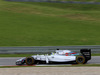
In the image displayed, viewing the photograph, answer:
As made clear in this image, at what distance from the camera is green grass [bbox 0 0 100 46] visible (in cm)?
1780

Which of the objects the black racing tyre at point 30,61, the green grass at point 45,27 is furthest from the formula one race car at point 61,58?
the green grass at point 45,27

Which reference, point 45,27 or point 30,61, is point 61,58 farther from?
point 45,27

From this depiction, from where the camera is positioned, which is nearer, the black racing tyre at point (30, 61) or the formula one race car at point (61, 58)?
the formula one race car at point (61, 58)

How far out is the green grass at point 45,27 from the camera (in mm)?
17797

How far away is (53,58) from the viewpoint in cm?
1030

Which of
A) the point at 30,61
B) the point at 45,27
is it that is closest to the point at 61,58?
the point at 30,61

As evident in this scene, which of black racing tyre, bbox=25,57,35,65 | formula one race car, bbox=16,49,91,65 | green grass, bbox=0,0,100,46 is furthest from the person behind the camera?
green grass, bbox=0,0,100,46

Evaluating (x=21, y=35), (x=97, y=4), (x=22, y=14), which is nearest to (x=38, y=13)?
(x=22, y=14)

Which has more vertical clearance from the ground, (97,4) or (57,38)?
(97,4)

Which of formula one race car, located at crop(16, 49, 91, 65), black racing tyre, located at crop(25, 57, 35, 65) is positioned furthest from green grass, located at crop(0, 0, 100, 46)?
black racing tyre, located at crop(25, 57, 35, 65)

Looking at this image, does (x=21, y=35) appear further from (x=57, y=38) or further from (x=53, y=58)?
(x=53, y=58)

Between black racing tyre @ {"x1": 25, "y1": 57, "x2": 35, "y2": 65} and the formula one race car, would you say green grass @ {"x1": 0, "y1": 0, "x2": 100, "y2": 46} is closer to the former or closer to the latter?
the formula one race car

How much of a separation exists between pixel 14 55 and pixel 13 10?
54.6 feet

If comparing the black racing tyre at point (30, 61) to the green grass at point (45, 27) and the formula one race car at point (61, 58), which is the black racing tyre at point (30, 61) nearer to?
the formula one race car at point (61, 58)
